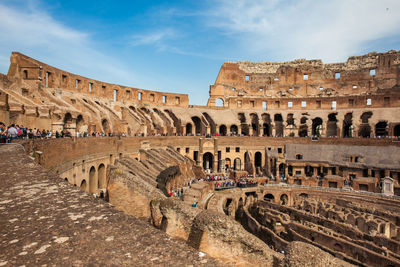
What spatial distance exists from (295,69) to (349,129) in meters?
14.1

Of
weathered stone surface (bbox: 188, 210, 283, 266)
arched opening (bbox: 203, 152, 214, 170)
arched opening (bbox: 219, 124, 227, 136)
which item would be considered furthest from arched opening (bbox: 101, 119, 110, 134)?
weathered stone surface (bbox: 188, 210, 283, 266)

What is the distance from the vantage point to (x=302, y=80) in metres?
44.8

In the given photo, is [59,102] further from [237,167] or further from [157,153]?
[237,167]

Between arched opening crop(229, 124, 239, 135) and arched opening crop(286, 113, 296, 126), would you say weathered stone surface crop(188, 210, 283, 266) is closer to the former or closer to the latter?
arched opening crop(229, 124, 239, 135)

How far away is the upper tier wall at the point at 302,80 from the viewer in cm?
3972

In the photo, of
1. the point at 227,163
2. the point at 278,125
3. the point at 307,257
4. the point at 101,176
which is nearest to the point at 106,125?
the point at 101,176

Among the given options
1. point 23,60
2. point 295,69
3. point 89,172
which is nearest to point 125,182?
point 89,172

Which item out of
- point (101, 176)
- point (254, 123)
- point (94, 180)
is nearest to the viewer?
point (94, 180)

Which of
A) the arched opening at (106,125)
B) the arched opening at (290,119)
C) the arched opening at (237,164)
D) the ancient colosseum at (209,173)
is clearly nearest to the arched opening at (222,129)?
the ancient colosseum at (209,173)

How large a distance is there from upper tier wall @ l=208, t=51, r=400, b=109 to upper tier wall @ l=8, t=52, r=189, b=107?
9.27 meters

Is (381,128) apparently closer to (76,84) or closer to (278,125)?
(278,125)

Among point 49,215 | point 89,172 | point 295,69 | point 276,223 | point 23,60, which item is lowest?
point 276,223

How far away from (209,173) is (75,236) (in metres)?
29.4

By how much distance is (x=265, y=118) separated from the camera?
41.2 meters
